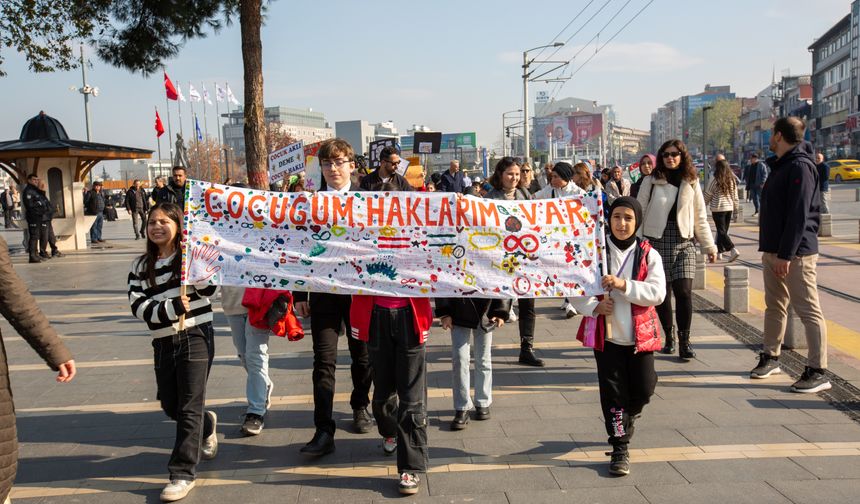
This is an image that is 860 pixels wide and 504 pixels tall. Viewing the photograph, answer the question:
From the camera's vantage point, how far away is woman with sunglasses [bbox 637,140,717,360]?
6.51 meters

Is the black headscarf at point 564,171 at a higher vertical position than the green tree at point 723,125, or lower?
lower

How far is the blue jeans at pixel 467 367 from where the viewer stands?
501cm

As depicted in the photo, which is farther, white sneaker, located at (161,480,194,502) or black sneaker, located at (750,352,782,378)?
black sneaker, located at (750,352,782,378)

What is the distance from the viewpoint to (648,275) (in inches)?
167

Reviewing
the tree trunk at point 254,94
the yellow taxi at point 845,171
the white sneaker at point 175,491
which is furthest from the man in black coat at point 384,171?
the yellow taxi at point 845,171

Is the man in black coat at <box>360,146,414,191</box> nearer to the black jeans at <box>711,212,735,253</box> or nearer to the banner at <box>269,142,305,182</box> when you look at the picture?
the banner at <box>269,142,305,182</box>

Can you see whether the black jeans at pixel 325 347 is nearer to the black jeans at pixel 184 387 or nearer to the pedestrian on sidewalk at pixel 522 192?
the black jeans at pixel 184 387

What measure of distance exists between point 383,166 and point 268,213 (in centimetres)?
293

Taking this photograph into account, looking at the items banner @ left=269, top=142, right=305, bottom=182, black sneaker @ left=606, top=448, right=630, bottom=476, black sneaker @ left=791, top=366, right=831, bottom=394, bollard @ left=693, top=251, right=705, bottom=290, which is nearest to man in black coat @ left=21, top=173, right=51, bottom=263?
banner @ left=269, top=142, right=305, bottom=182

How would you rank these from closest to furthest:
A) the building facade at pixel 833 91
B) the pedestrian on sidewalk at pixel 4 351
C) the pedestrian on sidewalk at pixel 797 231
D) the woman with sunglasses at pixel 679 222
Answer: the pedestrian on sidewalk at pixel 4 351, the pedestrian on sidewalk at pixel 797 231, the woman with sunglasses at pixel 679 222, the building facade at pixel 833 91

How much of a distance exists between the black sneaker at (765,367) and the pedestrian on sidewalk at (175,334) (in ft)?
13.8

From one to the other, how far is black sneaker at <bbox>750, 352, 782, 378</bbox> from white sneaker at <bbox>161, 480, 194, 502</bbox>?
4340 mm

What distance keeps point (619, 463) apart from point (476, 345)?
1.42m

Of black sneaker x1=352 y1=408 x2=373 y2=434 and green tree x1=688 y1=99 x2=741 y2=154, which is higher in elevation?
green tree x1=688 y1=99 x2=741 y2=154
